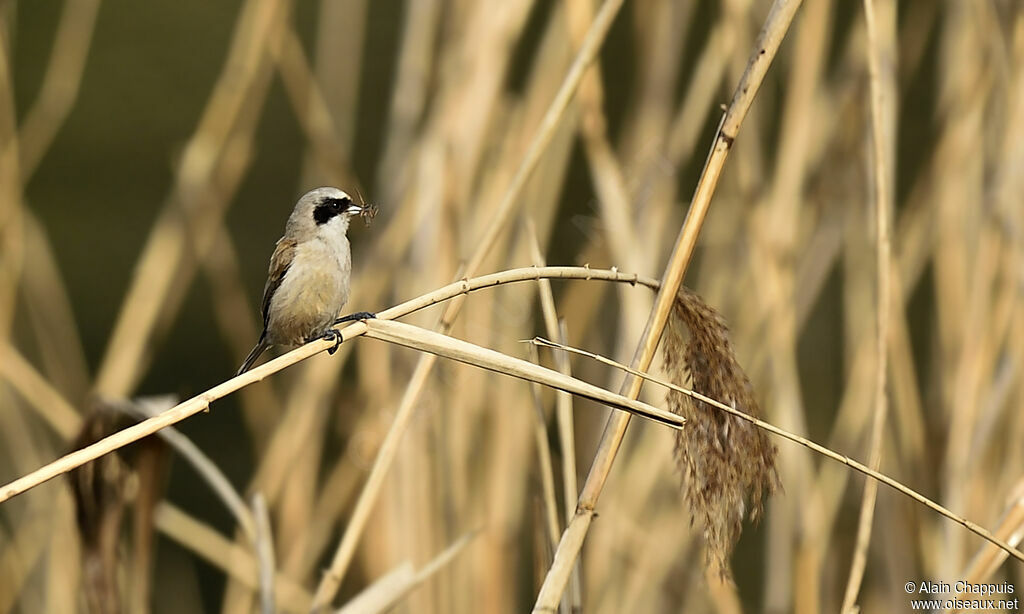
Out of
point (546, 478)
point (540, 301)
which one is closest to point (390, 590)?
point (546, 478)

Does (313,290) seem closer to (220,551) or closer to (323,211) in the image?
(323,211)

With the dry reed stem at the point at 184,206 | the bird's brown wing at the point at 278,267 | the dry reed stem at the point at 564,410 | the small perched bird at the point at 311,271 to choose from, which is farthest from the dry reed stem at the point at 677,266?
the dry reed stem at the point at 184,206

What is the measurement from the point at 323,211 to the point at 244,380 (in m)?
0.79

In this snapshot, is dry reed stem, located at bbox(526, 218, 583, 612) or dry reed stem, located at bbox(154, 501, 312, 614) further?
dry reed stem, located at bbox(154, 501, 312, 614)

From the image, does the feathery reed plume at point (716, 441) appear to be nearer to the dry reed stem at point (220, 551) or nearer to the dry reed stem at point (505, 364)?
the dry reed stem at point (505, 364)

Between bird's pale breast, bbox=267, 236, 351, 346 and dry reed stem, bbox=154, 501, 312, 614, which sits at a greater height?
bird's pale breast, bbox=267, 236, 351, 346

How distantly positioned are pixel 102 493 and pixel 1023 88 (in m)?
1.68

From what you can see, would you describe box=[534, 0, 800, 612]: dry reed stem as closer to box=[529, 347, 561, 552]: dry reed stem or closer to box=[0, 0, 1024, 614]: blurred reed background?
box=[529, 347, 561, 552]: dry reed stem

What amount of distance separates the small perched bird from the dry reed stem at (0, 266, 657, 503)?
0.55 meters

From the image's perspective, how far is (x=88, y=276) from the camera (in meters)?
5.95

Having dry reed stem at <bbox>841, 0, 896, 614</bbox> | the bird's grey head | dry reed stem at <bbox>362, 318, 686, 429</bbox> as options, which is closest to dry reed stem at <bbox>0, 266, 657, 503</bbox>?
dry reed stem at <bbox>362, 318, 686, 429</bbox>

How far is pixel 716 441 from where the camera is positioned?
1363 millimetres

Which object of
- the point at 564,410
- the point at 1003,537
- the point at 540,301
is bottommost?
the point at 1003,537

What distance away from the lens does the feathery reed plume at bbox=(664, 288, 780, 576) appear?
135 cm
